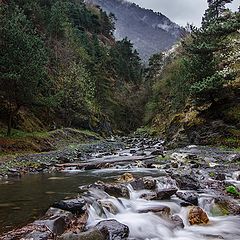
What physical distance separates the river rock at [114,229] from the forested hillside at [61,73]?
70.3ft

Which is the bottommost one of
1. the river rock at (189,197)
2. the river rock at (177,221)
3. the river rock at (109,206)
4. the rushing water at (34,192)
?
the rushing water at (34,192)

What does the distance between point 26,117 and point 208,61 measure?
2163 cm

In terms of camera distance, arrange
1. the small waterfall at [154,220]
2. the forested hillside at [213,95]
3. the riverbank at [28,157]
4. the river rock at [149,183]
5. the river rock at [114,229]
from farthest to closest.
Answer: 1. the forested hillside at [213,95]
2. the riverbank at [28,157]
3. the river rock at [149,183]
4. the small waterfall at [154,220]
5. the river rock at [114,229]

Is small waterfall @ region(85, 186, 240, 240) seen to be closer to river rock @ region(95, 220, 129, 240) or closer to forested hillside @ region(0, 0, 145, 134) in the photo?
river rock @ region(95, 220, 129, 240)

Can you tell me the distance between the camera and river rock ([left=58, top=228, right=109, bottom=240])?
24.9 ft

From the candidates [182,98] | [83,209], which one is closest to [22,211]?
[83,209]

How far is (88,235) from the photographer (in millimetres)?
7676

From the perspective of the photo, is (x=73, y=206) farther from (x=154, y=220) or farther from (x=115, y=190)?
(x=115, y=190)

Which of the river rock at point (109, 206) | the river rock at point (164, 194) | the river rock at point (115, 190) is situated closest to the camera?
the river rock at point (109, 206)

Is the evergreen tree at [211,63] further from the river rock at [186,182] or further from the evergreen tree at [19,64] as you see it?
the river rock at [186,182]

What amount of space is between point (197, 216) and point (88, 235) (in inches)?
140

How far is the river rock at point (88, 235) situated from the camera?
24.9ft

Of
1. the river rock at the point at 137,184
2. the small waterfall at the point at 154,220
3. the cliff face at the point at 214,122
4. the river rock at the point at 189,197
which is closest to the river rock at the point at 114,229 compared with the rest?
the small waterfall at the point at 154,220

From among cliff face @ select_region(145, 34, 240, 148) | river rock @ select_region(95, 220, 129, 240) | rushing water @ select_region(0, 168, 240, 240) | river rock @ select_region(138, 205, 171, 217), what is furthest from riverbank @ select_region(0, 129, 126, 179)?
river rock @ select_region(95, 220, 129, 240)
